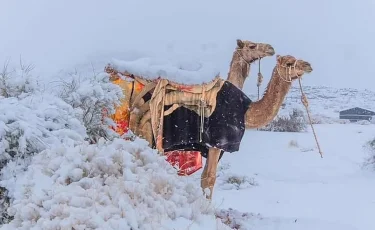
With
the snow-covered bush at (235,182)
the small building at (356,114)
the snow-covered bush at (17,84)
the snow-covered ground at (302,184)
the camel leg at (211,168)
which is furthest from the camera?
the small building at (356,114)

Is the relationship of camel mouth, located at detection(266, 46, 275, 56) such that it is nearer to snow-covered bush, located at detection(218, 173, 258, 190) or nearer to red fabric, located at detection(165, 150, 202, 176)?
red fabric, located at detection(165, 150, 202, 176)

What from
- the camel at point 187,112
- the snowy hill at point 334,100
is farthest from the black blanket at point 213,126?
the snowy hill at point 334,100

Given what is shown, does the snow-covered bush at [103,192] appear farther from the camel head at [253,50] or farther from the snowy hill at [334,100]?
the snowy hill at [334,100]

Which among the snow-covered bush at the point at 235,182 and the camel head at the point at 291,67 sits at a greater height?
the camel head at the point at 291,67

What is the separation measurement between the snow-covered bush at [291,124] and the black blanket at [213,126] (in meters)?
14.2

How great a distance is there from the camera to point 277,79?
617 centimetres

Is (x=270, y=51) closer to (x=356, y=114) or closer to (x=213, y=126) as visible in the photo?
(x=213, y=126)

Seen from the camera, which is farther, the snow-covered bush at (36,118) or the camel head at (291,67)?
the camel head at (291,67)

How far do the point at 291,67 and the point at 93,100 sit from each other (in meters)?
2.75

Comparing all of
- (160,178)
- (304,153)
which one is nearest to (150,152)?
(160,178)

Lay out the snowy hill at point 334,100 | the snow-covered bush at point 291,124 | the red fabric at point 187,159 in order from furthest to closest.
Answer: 1. the snowy hill at point 334,100
2. the snow-covered bush at point 291,124
3. the red fabric at point 187,159

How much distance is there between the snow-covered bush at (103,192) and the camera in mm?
2229

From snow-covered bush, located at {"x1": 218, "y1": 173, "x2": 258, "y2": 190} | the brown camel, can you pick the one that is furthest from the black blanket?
snow-covered bush, located at {"x1": 218, "y1": 173, "x2": 258, "y2": 190}

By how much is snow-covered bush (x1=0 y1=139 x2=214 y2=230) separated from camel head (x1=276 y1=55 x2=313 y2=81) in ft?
11.6
